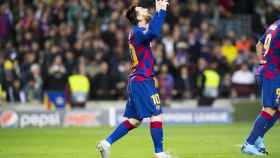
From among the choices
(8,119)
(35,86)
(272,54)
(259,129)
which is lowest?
(8,119)

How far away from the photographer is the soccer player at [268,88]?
12602 millimetres

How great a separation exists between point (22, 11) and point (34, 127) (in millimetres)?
5595

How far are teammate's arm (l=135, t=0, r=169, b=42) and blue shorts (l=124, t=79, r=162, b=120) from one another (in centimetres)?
74

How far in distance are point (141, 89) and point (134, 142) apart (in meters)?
4.26

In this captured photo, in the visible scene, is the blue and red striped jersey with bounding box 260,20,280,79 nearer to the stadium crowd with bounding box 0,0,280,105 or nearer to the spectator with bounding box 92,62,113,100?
the stadium crowd with bounding box 0,0,280,105

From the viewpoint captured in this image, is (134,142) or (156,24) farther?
(134,142)

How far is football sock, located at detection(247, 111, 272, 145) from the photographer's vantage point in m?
12.6

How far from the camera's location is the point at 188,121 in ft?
74.5

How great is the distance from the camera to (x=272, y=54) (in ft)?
41.9

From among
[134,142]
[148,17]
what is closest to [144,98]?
[148,17]

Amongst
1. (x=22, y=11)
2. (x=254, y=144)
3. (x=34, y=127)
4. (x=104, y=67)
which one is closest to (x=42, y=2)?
(x=22, y=11)

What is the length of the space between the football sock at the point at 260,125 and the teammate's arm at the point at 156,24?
8.06 ft

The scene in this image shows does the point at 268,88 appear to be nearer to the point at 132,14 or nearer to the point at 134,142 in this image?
the point at 132,14

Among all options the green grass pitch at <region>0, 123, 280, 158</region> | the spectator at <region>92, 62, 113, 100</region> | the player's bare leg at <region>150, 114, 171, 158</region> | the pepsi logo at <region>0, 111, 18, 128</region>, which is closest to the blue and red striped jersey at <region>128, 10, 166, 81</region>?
the player's bare leg at <region>150, 114, 171, 158</region>
